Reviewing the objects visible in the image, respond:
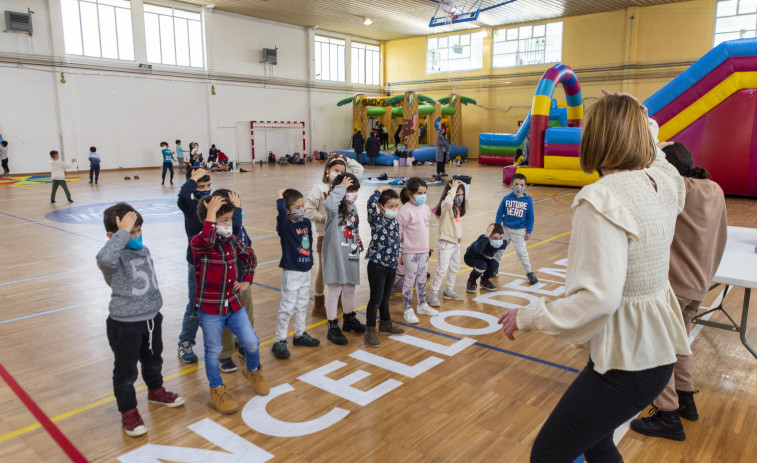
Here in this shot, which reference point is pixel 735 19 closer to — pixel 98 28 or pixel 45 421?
pixel 98 28

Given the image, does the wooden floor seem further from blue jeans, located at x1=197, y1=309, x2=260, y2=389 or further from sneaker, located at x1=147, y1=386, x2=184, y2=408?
blue jeans, located at x1=197, y1=309, x2=260, y2=389

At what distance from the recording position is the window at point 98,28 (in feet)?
68.0

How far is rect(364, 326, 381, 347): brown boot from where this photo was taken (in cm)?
457

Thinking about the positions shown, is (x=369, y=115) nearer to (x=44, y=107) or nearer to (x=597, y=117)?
(x=44, y=107)

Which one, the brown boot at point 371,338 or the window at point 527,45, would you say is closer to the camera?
the brown boot at point 371,338

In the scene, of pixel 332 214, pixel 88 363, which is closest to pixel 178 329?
pixel 88 363

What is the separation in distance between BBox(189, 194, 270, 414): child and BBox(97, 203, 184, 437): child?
0.31m

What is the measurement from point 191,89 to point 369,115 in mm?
9087

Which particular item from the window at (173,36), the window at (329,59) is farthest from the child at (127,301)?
the window at (329,59)

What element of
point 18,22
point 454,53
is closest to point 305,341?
point 18,22

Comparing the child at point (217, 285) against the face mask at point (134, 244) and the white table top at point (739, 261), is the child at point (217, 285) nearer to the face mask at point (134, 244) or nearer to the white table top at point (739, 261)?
the face mask at point (134, 244)

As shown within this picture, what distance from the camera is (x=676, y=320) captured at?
1802 millimetres

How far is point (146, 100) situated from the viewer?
23266mm

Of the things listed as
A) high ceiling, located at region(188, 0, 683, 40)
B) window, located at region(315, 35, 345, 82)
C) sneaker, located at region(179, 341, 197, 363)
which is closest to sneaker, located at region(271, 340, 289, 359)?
sneaker, located at region(179, 341, 197, 363)
